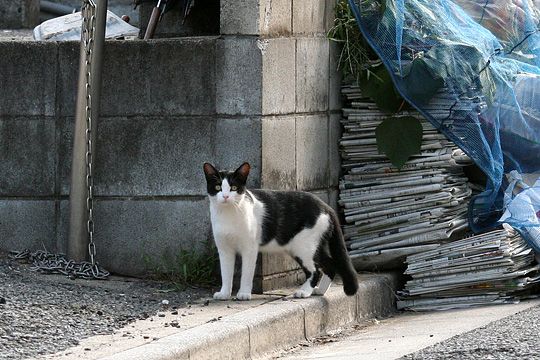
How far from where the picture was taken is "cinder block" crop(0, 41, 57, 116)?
7.81m

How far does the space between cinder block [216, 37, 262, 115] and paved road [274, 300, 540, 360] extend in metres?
1.68

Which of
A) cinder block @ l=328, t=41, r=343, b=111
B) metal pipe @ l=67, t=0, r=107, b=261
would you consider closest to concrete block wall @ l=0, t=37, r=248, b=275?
metal pipe @ l=67, t=0, r=107, b=261

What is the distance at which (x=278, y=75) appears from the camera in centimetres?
776

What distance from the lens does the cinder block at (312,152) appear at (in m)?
8.06

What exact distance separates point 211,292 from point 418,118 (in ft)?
7.30

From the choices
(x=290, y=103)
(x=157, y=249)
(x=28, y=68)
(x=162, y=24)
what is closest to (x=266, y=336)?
(x=157, y=249)

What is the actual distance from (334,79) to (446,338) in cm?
246

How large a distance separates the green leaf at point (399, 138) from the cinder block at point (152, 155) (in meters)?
1.45

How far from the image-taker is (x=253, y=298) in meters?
7.39

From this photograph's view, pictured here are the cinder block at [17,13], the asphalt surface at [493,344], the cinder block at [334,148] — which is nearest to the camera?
the asphalt surface at [493,344]

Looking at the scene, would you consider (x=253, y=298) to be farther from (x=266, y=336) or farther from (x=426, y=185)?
(x=426, y=185)

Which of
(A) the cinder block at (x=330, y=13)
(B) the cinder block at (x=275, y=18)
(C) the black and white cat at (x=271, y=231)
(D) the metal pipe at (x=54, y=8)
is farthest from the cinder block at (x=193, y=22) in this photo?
(D) the metal pipe at (x=54, y=8)

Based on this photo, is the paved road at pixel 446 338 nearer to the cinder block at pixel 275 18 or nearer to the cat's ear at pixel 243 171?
the cat's ear at pixel 243 171

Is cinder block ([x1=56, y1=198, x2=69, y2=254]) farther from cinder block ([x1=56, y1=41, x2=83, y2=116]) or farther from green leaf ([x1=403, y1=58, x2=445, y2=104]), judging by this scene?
green leaf ([x1=403, y1=58, x2=445, y2=104])
